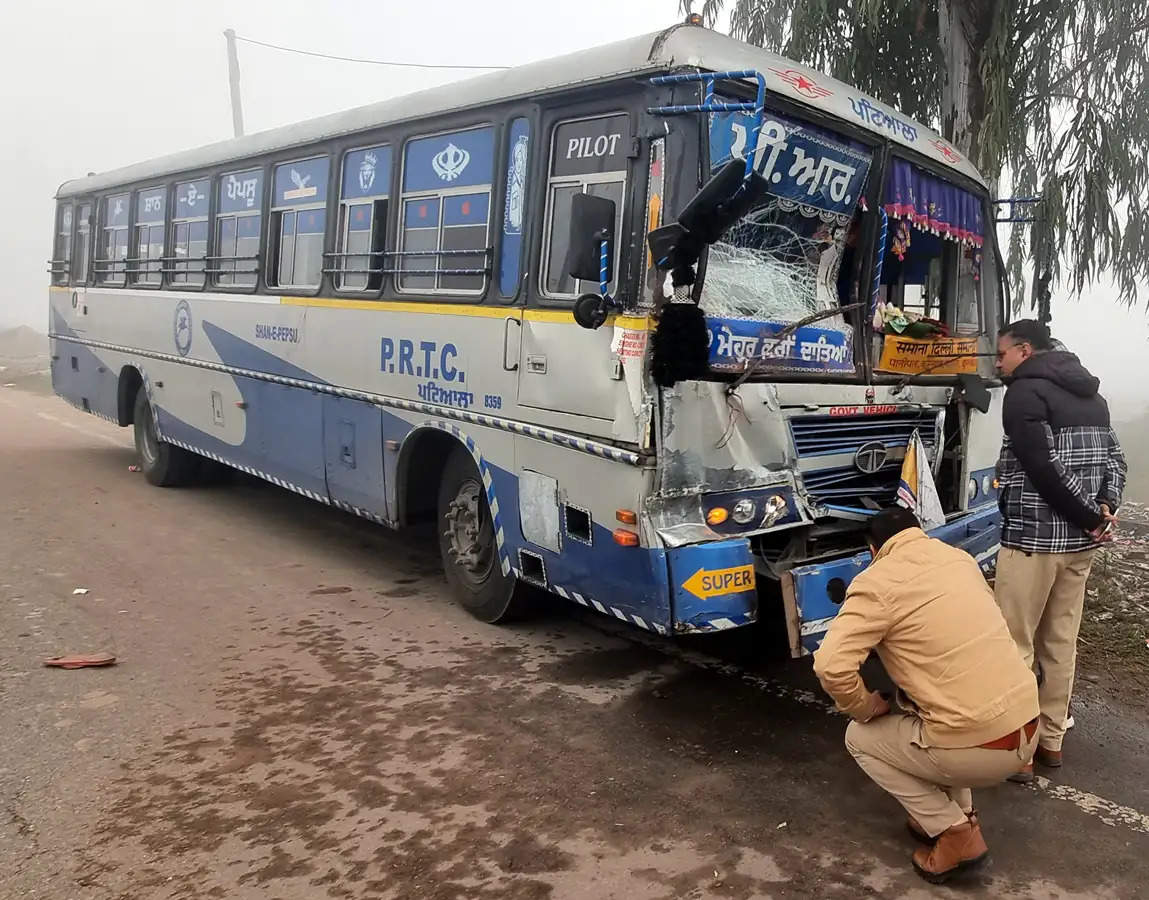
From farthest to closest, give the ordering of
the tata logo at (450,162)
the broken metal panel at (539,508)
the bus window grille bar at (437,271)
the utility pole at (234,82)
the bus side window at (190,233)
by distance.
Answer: the utility pole at (234,82), the bus side window at (190,233), the tata logo at (450,162), the bus window grille bar at (437,271), the broken metal panel at (539,508)

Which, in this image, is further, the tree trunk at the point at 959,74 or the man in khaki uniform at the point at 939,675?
the tree trunk at the point at 959,74

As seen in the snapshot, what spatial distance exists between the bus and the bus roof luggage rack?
1 cm

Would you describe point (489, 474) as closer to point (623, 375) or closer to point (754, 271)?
point (623, 375)

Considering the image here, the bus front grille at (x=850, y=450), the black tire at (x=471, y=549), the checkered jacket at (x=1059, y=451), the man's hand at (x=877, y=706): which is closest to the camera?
the man's hand at (x=877, y=706)

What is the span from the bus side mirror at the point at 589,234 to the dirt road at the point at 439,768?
2.03 meters

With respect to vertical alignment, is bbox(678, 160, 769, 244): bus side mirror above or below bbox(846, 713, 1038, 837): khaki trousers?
Answer: above

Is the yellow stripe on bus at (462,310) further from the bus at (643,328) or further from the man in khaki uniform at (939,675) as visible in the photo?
the man in khaki uniform at (939,675)

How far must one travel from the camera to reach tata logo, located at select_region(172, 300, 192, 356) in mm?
8492

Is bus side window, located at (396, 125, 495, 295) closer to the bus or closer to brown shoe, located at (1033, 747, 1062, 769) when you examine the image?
the bus

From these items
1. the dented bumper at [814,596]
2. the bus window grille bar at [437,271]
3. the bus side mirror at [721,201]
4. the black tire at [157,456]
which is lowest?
the black tire at [157,456]

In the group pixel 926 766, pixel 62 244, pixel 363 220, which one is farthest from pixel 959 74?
pixel 62 244

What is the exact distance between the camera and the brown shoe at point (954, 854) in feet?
10.0

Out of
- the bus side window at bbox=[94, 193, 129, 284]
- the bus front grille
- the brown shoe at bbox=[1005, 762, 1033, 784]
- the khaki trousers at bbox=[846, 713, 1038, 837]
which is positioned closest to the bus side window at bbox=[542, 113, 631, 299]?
Result: the bus front grille

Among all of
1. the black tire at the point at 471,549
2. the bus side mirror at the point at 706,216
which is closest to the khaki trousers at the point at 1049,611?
the bus side mirror at the point at 706,216
